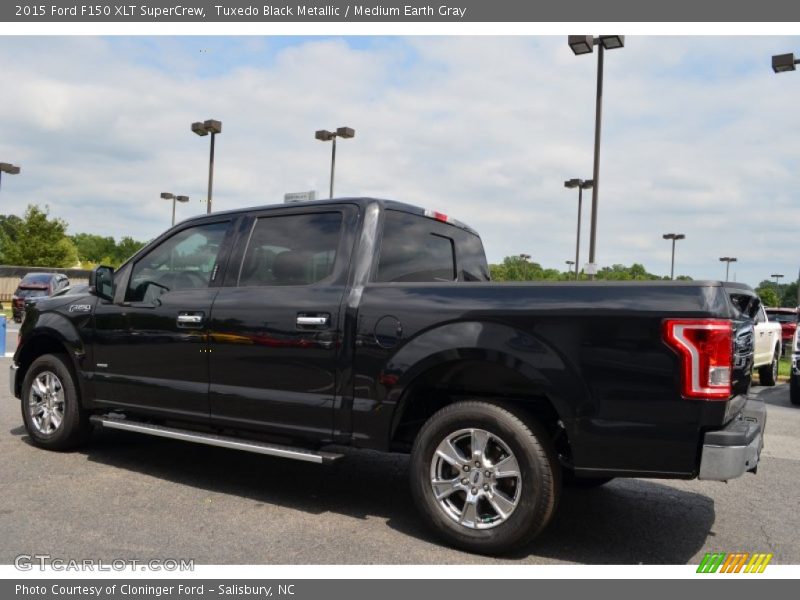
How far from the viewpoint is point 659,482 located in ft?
17.9

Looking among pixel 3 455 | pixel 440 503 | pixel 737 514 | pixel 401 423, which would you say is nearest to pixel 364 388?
pixel 401 423

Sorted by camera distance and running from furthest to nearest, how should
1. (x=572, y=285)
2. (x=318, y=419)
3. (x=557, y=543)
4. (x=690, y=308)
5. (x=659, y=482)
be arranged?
1. (x=659, y=482)
2. (x=318, y=419)
3. (x=557, y=543)
4. (x=572, y=285)
5. (x=690, y=308)

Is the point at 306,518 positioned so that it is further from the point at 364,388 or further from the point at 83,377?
the point at 83,377

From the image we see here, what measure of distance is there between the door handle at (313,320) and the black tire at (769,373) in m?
11.5

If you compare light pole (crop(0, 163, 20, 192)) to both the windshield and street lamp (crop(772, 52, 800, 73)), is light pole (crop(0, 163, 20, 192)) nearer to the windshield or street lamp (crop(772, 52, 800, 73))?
the windshield

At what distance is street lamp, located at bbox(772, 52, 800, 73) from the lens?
14648 mm

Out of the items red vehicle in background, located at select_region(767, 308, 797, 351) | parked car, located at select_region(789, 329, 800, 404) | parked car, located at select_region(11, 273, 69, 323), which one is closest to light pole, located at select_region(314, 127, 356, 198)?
parked car, located at select_region(11, 273, 69, 323)

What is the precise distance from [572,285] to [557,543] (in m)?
1.50

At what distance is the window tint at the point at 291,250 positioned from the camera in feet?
15.0

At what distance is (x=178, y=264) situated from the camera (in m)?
5.32

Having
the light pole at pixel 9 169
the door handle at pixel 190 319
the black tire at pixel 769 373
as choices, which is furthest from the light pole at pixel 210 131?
the door handle at pixel 190 319

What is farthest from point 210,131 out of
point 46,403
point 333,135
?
point 46,403

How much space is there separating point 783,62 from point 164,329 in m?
14.7

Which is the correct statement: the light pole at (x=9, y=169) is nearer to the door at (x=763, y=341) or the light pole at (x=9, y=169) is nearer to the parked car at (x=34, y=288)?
the parked car at (x=34, y=288)
